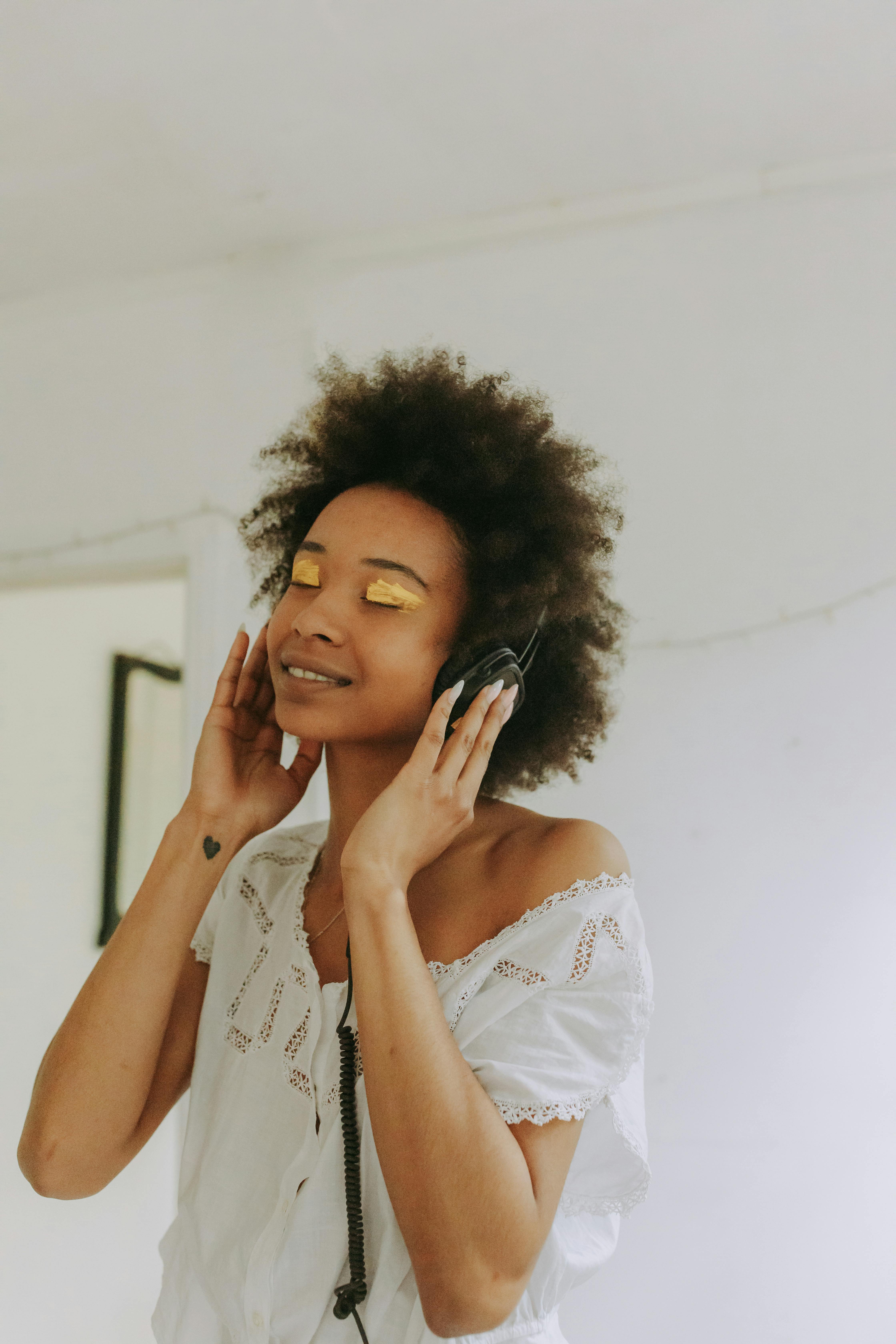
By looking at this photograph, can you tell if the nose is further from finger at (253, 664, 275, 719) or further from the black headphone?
finger at (253, 664, 275, 719)

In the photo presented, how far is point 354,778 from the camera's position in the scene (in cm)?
126

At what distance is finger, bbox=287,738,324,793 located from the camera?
1387 millimetres

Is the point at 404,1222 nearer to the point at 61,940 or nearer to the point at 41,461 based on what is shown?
the point at 41,461

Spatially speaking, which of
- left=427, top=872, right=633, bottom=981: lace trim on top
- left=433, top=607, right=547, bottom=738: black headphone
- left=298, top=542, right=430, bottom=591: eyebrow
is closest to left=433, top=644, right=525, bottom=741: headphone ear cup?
left=433, top=607, right=547, bottom=738: black headphone

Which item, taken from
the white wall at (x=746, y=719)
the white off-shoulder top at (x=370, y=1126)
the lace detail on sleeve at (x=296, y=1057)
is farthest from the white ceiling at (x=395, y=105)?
the lace detail on sleeve at (x=296, y=1057)

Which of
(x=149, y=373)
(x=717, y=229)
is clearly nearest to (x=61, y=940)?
(x=149, y=373)

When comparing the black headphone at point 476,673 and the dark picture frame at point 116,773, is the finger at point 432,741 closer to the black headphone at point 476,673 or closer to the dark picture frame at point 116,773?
the black headphone at point 476,673

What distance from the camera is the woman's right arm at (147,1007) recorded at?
1166 millimetres

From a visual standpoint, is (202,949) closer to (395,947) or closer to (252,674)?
(252,674)

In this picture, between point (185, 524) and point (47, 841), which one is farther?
point (47, 841)

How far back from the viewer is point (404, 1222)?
914 mm

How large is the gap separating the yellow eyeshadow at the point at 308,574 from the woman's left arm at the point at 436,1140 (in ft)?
1.12

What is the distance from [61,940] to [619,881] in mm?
2339

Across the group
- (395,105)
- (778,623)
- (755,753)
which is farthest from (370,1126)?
(395,105)
